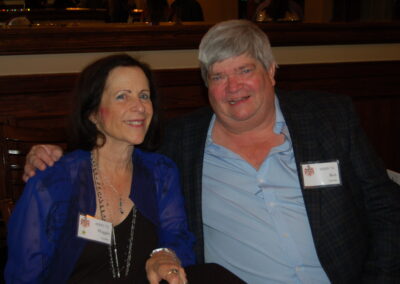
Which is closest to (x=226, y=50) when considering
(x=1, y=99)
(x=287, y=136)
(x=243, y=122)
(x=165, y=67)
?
(x=243, y=122)

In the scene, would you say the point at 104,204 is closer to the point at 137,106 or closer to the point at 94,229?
the point at 94,229

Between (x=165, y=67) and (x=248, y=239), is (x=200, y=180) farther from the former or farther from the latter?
(x=165, y=67)

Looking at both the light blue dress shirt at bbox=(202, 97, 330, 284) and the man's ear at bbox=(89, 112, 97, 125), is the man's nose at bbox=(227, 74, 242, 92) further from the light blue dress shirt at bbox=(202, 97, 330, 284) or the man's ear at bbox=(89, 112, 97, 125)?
the man's ear at bbox=(89, 112, 97, 125)

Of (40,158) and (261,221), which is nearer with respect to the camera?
(40,158)

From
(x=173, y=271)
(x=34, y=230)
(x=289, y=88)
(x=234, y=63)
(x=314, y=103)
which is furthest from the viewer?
(x=289, y=88)

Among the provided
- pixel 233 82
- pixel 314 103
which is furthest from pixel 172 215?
pixel 314 103

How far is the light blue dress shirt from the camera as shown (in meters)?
1.91

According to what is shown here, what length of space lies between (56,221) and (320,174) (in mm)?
960

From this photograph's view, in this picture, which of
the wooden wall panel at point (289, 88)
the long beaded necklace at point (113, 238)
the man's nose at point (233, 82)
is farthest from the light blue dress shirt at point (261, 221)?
the wooden wall panel at point (289, 88)

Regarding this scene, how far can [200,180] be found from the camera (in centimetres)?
202

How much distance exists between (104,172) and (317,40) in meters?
2.16

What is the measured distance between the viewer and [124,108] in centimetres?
174

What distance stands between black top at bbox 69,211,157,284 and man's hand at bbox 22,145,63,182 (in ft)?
0.98

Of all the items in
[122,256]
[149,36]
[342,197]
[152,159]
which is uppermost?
[149,36]
